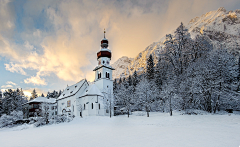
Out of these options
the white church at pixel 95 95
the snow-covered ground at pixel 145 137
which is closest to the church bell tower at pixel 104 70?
the white church at pixel 95 95

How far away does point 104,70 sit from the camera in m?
37.8

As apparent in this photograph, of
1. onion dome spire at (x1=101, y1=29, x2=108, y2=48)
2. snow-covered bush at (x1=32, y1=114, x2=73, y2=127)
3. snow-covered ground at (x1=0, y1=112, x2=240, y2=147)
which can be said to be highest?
onion dome spire at (x1=101, y1=29, x2=108, y2=48)

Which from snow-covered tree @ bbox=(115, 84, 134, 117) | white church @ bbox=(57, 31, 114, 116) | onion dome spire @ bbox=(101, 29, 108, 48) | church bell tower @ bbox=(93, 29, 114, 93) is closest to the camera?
snow-covered tree @ bbox=(115, 84, 134, 117)

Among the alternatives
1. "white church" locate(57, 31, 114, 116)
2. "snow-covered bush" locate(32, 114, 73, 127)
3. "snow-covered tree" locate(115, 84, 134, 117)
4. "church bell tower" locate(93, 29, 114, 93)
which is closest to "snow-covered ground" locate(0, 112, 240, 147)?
"snow-covered bush" locate(32, 114, 73, 127)

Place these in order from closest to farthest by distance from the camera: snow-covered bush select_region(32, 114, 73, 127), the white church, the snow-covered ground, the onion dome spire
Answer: the snow-covered ground < snow-covered bush select_region(32, 114, 73, 127) < the white church < the onion dome spire

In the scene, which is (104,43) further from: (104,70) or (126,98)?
(126,98)

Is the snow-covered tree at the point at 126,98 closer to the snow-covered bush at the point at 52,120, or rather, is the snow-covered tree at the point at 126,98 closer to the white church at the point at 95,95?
the white church at the point at 95,95

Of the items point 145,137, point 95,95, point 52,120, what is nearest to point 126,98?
point 95,95

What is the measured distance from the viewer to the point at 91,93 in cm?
3309

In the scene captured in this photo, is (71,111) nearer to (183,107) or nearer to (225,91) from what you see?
(183,107)

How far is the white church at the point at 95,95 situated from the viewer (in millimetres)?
32438

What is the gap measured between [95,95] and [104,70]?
8460 millimetres

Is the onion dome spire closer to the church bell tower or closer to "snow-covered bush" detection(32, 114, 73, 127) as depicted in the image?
the church bell tower

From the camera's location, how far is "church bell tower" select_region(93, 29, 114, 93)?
3717cm
